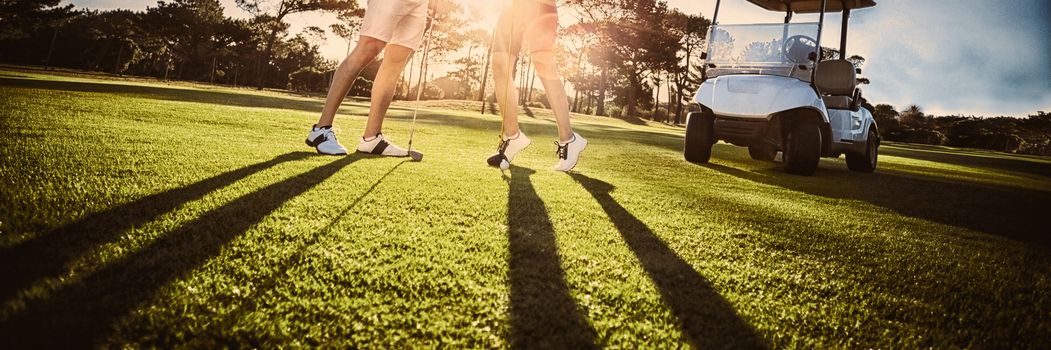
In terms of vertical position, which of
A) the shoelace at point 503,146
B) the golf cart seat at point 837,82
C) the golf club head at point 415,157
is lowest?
the golf club head at point 415,157

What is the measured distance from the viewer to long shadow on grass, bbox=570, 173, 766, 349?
1.05m

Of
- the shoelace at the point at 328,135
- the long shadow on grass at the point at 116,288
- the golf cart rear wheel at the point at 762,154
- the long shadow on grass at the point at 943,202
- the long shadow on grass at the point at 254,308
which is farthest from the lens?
the golf cart rear wheel at the point at 762,154

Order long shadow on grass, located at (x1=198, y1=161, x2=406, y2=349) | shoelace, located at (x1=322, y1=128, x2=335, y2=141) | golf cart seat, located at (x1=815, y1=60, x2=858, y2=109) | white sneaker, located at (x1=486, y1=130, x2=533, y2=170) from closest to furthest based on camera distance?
long shadow on grass, located at (x1=198, y1=161, x2=406, y2=349)
shoelace, located at (x1=322, y1=128, x2=335, y2=141)
white sneaker, located at (x1=486, y1=130, x2=533, y2=170)
golf cart seat, located at (x1=815, y1=60, x2=858, y2=109)

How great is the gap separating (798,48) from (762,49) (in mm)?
466

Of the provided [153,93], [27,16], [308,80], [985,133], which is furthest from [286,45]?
[985,133]

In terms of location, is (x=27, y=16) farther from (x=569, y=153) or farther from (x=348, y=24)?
(x=569, y=153)

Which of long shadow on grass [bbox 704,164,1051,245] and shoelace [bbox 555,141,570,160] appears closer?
long shadow on grass [bbox 704,164,1051,245]

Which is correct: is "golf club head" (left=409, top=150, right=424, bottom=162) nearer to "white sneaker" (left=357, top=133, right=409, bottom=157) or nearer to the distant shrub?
"white sneaker" (left=357, top=133, right=409, bottom=157)

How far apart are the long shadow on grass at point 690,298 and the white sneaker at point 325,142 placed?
2288mm

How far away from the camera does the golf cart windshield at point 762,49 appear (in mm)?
6418

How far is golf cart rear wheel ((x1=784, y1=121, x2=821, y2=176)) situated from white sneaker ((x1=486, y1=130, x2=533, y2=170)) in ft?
10.0

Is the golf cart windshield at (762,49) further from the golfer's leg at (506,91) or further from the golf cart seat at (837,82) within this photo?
the golfer's leg at (506,91)

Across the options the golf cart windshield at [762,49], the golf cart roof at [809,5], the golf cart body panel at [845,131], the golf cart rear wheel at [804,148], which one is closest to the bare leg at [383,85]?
the golf cart rear wheel at [804,148]

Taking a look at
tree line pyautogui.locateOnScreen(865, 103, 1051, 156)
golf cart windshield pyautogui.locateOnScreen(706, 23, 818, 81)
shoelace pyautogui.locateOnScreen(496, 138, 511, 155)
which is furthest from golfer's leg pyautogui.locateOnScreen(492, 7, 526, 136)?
tree line pyautogui.locateOnScreen(865, 103, 1051, 156)
